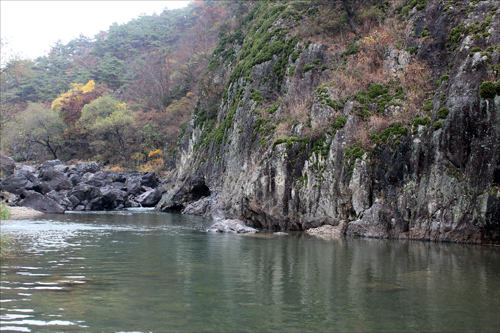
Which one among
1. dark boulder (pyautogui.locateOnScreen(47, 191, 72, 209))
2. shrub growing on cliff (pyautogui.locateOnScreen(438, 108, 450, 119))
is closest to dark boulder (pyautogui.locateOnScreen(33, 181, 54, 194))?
dark boulder (pyautogui.locateOnScreen(47, 191, 72, 209))

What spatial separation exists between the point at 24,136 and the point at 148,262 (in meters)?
59.4

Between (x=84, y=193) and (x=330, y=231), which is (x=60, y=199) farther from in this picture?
(x=330, y=231)

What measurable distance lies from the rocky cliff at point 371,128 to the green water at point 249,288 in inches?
122

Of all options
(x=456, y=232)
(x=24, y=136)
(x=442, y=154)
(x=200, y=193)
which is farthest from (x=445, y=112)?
(x=24, y=136)

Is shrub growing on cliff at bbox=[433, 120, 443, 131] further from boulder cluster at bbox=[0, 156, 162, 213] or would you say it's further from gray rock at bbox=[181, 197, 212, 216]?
boulder cluster at bbox=[0, 156, 162, 213]

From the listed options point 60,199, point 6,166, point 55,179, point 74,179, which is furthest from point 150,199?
point 6,166

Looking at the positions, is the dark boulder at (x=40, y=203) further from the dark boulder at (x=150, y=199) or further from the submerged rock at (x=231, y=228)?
the submerged rock at (x=231, y=228)

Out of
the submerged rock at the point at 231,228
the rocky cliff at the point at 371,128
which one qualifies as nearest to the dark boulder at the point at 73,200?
the rocky cliff at the point at 371,128

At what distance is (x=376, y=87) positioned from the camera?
21828 millimetres

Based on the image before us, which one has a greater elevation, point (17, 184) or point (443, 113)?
point (443, 113)

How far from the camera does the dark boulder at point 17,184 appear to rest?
107 feet

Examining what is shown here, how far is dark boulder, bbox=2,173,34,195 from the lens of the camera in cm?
3253

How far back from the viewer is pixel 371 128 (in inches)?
794

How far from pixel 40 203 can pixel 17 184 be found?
4725 mm
